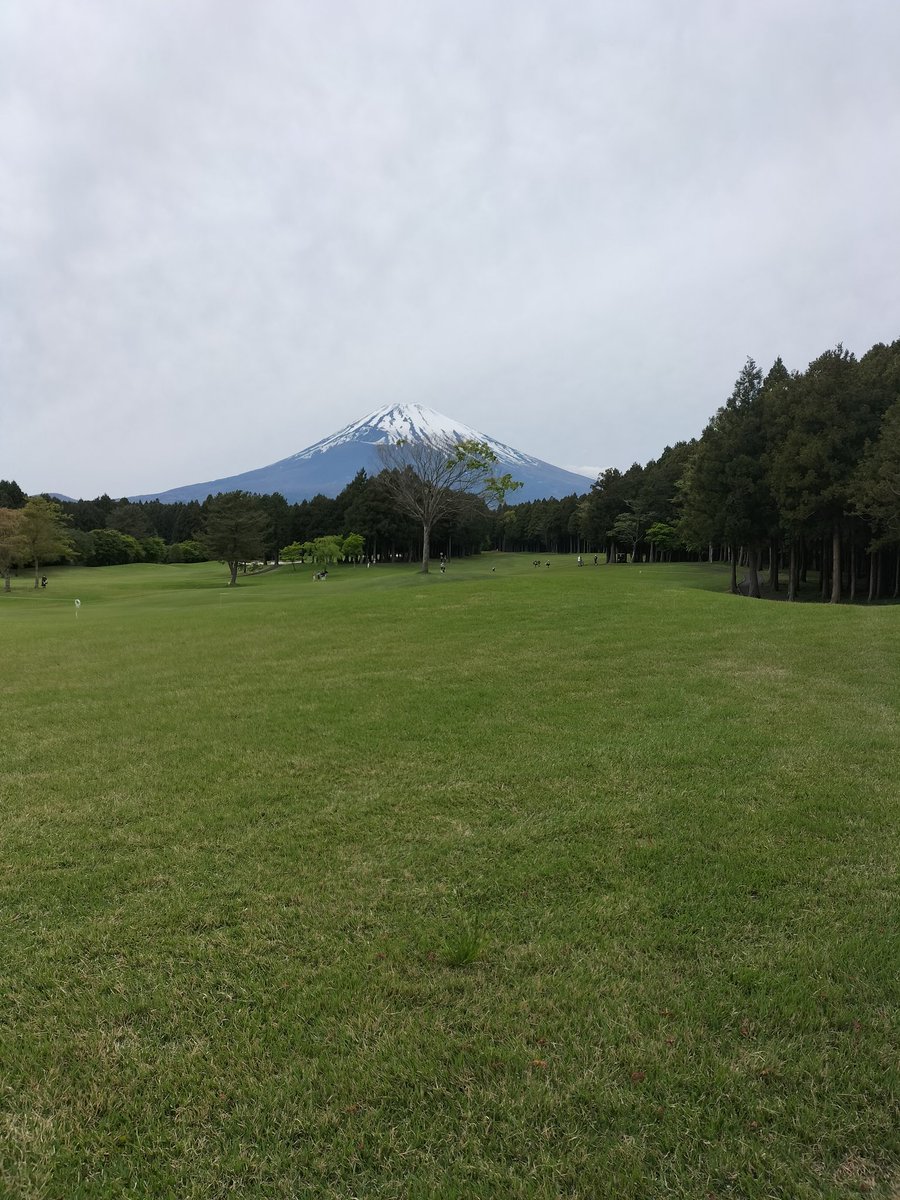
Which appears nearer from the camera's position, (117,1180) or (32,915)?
(117,1180)

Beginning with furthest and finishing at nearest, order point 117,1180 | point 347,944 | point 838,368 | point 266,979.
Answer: point 838,368 → point 347,944 → point 266,979 → point 117,1180

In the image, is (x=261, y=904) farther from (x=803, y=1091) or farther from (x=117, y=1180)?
(x=803, y=1091)

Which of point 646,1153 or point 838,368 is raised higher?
point 838,368

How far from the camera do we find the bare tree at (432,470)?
43656 mm

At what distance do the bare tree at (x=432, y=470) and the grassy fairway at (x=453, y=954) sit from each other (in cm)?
3712

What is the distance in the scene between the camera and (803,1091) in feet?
7.98

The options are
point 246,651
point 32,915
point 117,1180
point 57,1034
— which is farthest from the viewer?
point 246,651

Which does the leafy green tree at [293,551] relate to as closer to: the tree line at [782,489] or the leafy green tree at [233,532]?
the tree line at [782,489]

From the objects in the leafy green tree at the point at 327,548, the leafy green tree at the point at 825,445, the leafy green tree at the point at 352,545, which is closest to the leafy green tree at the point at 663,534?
the leafy green tree at the point at 825,445

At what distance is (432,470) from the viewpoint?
44156 millimetres

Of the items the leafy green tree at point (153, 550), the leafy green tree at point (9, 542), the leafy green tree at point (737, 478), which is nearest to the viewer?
the leafy green tree at point (737, 478)

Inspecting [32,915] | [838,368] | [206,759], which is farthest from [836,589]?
[32,915]

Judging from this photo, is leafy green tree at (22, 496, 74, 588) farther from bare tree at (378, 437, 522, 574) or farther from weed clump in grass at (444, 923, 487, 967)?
weed clump in grass at (444, 923, 487, 967)

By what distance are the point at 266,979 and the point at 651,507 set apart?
197 feet
